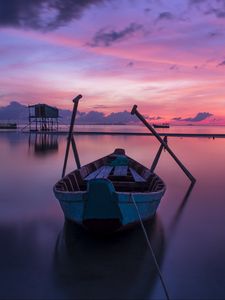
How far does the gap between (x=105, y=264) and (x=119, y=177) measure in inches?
223

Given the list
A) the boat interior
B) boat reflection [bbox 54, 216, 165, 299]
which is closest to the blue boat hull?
boat reflection [bbox 54, 216, 165, 299]

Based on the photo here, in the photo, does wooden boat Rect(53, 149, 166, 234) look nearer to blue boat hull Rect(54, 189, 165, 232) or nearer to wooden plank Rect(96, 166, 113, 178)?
blue boat hull Rect(54, 189, 165, 232)

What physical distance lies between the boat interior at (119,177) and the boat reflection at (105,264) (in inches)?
59.8

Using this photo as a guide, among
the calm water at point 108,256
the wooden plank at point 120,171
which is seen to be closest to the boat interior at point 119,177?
the wooden plank at point 120,171

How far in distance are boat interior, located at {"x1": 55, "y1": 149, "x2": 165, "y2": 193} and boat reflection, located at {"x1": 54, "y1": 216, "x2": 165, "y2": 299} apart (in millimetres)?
1518

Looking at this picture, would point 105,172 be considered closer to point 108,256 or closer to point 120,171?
point 120,171

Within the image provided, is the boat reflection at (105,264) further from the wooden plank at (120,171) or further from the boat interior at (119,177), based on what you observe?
the wooden plank at (120,171)

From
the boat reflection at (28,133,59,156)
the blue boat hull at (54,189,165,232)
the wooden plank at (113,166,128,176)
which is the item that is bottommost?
the boat reflection at (28,133,59,156)

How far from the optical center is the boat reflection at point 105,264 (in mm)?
6293

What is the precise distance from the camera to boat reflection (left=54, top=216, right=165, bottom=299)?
20.6 feet

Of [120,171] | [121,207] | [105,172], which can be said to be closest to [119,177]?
[105,172]

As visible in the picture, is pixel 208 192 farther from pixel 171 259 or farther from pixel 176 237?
pixel 171 259

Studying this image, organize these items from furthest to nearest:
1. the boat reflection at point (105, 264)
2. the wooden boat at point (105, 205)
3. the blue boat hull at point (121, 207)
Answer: the blue boat hull at point (121, 207)
the wooden boat at point (105, 205)
the boat reflection at point (105, 264)

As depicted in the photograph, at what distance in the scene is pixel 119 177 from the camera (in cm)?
1284
